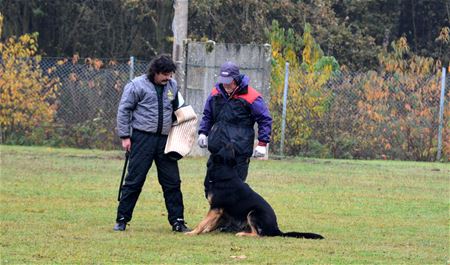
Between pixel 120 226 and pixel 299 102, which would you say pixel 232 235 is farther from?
pixel 299 102

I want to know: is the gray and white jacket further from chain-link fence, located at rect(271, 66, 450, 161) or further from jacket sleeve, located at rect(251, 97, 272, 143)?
chain-link fence, located at rect(271, 66, 450, 161)

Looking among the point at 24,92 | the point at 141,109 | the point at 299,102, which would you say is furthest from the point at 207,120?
the point at 24,92

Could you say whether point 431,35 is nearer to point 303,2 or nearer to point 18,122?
point 303,2

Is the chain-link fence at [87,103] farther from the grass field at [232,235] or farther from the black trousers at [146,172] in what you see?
the black trousers at [146,172]

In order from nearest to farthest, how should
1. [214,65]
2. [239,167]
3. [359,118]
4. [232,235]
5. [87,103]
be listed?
[232,235] → [239,167] → [214,65] → [359,118] → [87,103]

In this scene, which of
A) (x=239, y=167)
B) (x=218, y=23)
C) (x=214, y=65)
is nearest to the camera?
(x=239, y=167)

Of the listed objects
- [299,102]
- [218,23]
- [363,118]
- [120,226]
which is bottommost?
[120,226]

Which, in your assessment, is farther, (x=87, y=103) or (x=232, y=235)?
(x=87, y=103)

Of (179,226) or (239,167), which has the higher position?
(239,167)

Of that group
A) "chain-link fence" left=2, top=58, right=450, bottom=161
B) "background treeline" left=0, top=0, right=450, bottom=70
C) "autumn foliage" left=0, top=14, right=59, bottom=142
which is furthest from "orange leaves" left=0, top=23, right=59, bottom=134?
"background treeline" left=0, top=0, right=450, bottom=70

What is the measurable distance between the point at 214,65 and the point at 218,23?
14.0 metres

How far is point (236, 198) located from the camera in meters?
9.65

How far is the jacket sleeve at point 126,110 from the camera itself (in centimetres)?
980

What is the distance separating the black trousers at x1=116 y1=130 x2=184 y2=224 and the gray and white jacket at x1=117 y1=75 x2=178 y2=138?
0.10 m
